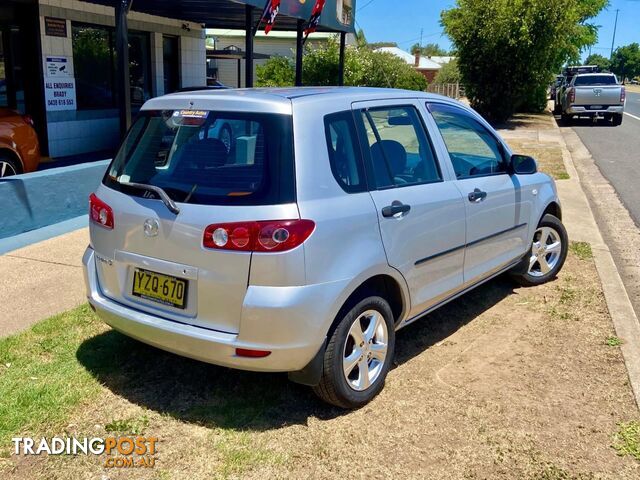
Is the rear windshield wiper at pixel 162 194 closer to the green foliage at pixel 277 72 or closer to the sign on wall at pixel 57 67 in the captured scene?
the sign on wall at pixel 57 67

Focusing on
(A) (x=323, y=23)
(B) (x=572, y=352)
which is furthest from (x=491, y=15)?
(B) (x=572, y=352)

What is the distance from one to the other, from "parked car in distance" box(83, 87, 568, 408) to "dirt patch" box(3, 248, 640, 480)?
0.30 m

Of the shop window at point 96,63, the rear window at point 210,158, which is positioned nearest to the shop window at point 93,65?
the shop window at point 96,63

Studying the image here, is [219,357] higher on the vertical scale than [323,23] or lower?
lower

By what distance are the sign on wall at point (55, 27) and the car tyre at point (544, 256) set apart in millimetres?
9173

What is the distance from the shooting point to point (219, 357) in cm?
319

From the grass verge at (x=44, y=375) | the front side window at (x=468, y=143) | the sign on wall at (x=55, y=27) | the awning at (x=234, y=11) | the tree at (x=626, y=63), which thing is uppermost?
the tree at (x=626, y=63)

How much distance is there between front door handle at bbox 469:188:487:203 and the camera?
4375mm

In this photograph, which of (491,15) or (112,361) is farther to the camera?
(491,15)

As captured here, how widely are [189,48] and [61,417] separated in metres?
13.6

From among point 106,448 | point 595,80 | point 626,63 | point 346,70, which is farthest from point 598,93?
point 626,63

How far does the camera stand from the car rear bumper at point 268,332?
10.1 feet

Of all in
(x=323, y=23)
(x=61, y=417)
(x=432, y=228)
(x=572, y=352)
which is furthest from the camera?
(x=323, y=23)

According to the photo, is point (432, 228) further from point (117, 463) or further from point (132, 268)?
point (117, 463)
